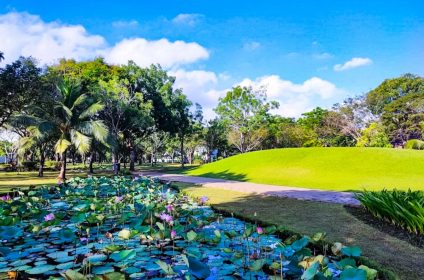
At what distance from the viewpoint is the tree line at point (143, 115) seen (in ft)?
56.0

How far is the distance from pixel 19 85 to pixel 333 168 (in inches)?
763

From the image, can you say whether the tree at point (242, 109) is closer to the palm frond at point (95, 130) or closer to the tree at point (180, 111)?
the tree at point (180, 111)

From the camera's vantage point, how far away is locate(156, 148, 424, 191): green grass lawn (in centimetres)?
1511

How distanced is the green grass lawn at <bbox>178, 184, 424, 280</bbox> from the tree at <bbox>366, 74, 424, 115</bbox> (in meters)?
38.7

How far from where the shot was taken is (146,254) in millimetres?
4039

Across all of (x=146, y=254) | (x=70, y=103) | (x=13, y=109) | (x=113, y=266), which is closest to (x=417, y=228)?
(x=146, y=254)

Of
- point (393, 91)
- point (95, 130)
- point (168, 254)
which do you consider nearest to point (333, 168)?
point (95, 130)

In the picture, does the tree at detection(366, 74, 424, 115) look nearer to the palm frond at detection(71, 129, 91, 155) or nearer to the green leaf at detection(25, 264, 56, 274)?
the palm frond at detection(71, 129, 91, 155)

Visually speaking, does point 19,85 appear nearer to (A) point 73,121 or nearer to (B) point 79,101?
(A) point 73,121

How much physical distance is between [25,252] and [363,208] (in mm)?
7161

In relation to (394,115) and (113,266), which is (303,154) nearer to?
(113,266)

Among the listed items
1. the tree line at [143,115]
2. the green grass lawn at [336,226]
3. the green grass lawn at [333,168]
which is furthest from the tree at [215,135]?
the green grass lawn at [336,226]

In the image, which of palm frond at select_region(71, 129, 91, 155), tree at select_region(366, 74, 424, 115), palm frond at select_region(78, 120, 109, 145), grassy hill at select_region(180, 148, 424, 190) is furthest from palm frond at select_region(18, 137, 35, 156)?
tree at select_region(366, 74, 424, 115)

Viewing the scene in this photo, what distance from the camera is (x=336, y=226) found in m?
5.93
